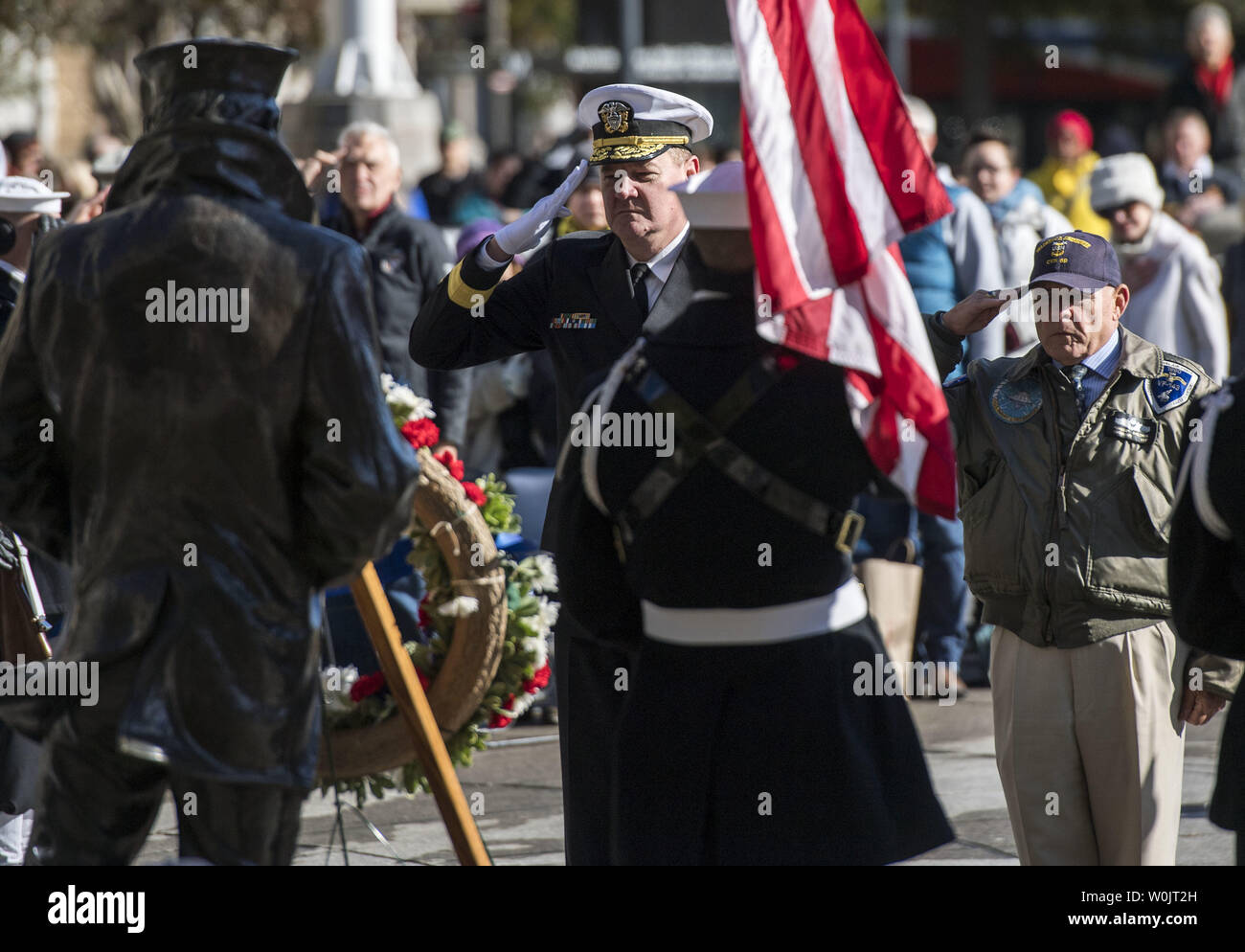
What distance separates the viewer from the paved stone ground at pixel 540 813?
6.19m

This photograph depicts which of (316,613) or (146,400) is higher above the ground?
(146,400)

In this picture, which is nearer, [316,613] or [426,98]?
[316,613]

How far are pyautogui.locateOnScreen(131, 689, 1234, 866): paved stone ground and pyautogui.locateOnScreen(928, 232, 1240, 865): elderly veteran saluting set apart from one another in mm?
1078

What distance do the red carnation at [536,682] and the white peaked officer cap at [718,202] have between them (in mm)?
2385

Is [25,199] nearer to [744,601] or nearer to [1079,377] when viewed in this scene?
[744,601]

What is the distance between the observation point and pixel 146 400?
146 inches

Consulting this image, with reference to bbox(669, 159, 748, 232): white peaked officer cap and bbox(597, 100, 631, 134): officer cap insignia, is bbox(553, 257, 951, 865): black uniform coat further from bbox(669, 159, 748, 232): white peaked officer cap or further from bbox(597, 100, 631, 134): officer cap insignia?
bbox(597, 100, 631, 134): officer cap insignia

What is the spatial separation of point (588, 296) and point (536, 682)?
144 centimetres

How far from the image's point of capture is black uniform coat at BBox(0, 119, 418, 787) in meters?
3.71

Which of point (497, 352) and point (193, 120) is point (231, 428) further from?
point (497, 352)

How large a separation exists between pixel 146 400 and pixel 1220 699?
8.60 ft
